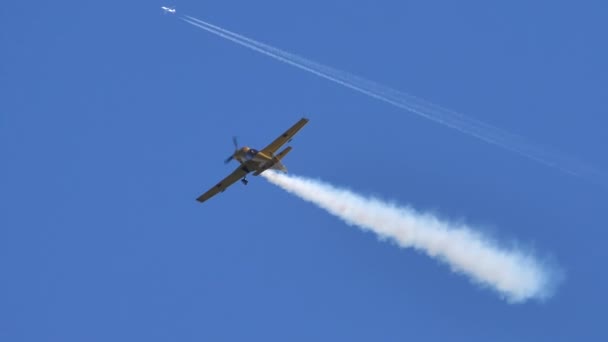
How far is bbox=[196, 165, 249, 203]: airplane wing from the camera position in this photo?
10088cm

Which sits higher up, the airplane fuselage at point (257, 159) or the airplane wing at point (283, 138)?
the airplane wing at point (283, 138)

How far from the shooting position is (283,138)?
98.0m

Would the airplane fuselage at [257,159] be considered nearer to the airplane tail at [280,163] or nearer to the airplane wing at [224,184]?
the airplane tail at [280,163]

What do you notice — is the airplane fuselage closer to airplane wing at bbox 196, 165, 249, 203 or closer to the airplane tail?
the airplane tail

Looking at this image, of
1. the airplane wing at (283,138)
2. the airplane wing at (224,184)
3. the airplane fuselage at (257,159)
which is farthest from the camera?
the airplane wing at (224,184)

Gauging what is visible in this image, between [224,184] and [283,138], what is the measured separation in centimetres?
647

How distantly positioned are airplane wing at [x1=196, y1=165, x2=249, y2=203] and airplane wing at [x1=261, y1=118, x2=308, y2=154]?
2.88 m

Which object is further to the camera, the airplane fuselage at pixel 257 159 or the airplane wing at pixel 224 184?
the airplane wing at pixel 224 184

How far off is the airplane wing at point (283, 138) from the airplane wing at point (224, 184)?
2.88 m

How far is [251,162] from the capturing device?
9788cm

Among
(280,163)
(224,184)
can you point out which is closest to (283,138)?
(280,163)

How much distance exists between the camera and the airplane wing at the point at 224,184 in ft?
331

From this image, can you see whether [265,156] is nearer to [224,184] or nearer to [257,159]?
[257,159]

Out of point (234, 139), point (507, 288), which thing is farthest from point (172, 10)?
point (507, 288)
